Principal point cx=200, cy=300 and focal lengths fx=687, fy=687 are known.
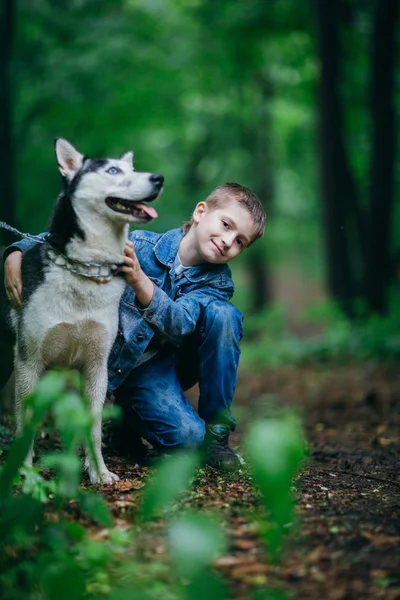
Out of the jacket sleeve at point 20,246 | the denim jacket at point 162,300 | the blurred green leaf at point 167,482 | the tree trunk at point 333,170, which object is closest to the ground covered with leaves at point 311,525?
the blurred green leaf at point 167,482

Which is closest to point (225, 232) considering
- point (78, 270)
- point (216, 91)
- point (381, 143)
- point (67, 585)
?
point (78, 270)

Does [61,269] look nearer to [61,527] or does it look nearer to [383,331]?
[61,527]

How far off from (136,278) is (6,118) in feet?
20.5

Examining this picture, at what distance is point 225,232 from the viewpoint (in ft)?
12.1

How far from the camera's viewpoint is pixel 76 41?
10406 mm

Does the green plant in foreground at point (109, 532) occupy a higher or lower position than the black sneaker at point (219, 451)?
lower

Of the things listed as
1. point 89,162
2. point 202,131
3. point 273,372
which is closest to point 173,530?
point 89,162

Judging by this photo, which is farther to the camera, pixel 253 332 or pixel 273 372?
pixel 253 332

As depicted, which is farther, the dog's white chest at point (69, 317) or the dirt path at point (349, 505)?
the dog's white chest at point (69, 317)

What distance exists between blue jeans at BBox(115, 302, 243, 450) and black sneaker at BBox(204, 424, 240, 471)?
0.04 m

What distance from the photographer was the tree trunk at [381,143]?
10305 mm

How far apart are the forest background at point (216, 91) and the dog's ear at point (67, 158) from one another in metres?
5.45

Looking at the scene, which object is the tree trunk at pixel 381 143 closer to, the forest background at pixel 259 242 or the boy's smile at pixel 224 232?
the forest background at pixel 259 242

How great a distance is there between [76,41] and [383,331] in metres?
6.41
